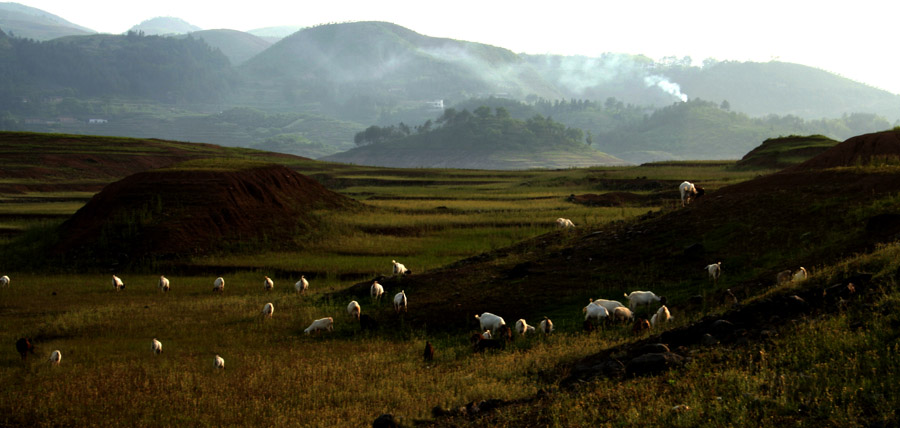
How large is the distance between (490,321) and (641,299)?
4.18 m

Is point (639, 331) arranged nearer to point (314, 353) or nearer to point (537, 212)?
point (314, 353)

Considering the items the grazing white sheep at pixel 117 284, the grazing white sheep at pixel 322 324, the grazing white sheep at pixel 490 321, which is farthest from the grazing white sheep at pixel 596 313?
the grazing white sheep at pixel 117 284

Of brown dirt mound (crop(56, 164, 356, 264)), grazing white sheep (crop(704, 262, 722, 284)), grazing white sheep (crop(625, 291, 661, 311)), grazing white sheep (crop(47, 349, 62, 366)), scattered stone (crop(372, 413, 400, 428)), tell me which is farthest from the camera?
brown dirt mound (crop(56, 164, 356, 264))

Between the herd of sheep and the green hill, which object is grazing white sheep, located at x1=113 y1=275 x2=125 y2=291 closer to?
the herd of sheep

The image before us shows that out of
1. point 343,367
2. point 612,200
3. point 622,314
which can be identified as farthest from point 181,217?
point 612,200

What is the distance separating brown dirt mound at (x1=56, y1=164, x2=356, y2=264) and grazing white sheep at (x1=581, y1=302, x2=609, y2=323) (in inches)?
1034

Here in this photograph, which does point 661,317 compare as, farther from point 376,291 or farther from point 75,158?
point 75,158

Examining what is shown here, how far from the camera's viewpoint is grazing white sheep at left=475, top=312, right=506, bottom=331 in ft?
60.4

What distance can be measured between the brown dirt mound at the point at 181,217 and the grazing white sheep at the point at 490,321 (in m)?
23.7

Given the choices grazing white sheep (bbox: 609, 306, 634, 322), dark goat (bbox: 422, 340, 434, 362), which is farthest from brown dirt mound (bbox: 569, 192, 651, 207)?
dark goat (bbox: 422, 340, 434, 362)

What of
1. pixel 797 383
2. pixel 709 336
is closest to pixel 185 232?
pixel 709 336

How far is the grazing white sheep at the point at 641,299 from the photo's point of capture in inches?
739

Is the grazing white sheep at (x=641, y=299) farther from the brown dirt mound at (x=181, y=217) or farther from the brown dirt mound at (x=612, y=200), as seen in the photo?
the brown dirt mound at (x=612, y=200)

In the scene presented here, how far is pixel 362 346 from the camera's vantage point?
61.1ft
